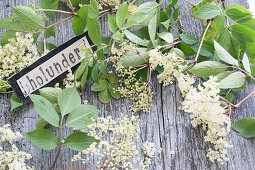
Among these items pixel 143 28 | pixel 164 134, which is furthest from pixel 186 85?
pixel 143 28

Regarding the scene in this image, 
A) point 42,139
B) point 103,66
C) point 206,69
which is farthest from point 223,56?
point 42,139

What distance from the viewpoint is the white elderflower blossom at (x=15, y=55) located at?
1.08m

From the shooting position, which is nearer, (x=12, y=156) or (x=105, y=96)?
(x=12, y=156)

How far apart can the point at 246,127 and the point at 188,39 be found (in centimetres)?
40

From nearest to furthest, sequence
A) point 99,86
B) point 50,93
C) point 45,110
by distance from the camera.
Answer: point 45,110 < point 50,93 < point 99,86

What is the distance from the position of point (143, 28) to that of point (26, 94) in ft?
1.72

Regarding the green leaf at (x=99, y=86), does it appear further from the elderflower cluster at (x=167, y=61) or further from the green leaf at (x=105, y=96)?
the elderflower cluster at (x=167, y=61)

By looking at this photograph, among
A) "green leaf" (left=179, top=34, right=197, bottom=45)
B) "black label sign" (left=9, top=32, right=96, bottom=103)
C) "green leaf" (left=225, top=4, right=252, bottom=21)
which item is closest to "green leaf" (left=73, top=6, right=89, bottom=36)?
"black label sign" (left=9, top=32, right=96, bottom=103)

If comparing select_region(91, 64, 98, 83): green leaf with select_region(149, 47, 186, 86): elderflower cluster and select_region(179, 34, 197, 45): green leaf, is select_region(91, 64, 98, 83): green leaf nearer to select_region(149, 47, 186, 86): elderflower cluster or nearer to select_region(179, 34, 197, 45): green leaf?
select_region(149, 47, 186, 86): elderflower cluster

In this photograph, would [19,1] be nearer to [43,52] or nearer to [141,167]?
[43,52]

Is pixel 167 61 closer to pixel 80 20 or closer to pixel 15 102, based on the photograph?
pixel 80 20

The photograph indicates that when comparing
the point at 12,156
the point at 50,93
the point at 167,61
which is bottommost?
the point at 12,156

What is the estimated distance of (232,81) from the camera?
98 cm

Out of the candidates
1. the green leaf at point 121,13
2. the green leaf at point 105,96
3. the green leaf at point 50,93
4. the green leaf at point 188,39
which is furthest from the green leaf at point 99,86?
the green leaf at point 188,39
